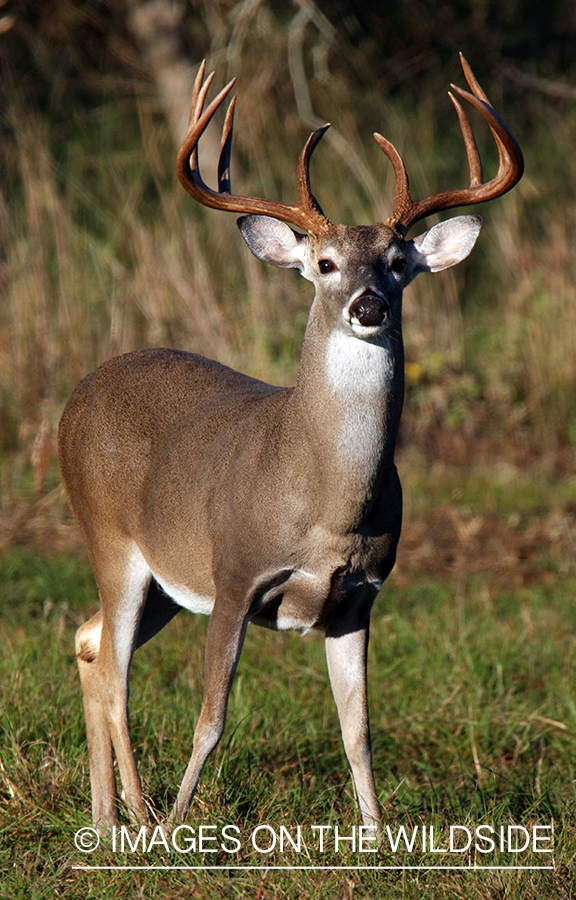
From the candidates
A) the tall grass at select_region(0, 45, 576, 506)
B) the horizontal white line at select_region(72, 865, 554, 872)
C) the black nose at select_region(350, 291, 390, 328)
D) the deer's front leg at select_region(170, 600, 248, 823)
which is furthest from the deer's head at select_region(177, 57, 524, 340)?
the tall grass at select_region(0, 45, 576, 506)

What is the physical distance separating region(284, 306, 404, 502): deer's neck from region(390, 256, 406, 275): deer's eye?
180mm

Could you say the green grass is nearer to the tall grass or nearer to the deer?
the deer

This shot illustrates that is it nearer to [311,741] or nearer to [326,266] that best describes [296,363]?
[311,741]

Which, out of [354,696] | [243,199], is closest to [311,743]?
[354,696]

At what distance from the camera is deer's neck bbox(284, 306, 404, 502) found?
322 cm

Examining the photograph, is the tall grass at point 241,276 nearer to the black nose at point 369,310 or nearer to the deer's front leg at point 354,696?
the deer's front leg at point 354,696

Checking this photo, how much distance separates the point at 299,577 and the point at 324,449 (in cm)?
36

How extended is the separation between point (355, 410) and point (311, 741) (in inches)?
59.2

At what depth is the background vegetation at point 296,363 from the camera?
385 centimetres

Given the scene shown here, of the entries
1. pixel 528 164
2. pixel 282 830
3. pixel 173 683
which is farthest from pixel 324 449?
pixel 528 164

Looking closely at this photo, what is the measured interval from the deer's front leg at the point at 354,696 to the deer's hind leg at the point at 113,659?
0.64 m

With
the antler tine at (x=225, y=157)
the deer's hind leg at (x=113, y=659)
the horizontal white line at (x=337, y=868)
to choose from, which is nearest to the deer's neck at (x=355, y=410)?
the antler tine at (x=225, y=157)

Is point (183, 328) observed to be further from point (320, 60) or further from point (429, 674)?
point (429, 674)

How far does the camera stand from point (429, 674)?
4.77m
